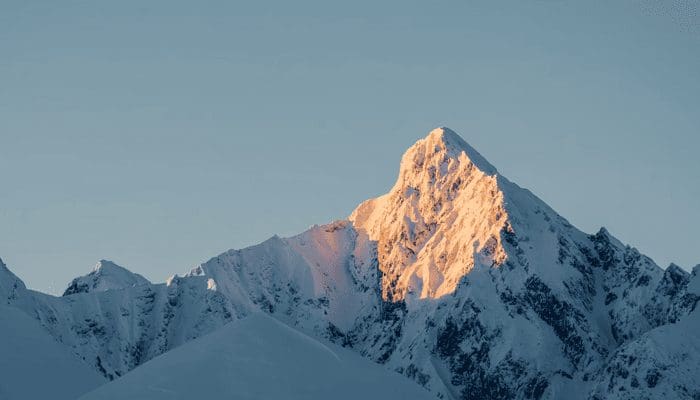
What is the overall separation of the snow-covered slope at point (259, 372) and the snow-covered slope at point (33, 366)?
17602 millimetres

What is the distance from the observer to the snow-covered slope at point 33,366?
67000 millimetres

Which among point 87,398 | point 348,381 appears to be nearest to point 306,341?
point 348,381

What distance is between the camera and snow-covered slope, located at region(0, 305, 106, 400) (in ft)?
220

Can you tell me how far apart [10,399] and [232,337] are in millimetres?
19142

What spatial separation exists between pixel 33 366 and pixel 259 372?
74.4 feet

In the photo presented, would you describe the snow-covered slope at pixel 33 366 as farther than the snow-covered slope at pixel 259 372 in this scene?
Yes

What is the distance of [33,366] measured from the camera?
68625 millimetres

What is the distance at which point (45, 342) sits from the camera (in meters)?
71.4

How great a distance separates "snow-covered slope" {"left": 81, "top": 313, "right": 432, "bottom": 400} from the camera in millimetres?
49500

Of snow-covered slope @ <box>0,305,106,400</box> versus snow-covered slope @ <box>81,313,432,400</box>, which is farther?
snow-covered slope @ <box>0,305,106,400</box>

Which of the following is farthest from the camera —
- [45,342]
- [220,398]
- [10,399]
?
[45,342]

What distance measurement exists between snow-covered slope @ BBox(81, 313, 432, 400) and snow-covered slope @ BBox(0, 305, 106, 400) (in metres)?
17.6

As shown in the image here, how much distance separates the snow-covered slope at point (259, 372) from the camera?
4950cm

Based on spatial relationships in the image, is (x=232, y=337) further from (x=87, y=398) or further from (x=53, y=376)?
(x=53, y=376)
